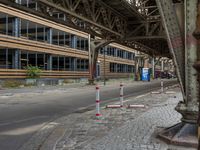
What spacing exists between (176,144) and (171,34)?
2.25 metres

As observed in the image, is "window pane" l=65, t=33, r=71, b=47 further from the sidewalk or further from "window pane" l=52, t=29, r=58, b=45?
the sidewalk

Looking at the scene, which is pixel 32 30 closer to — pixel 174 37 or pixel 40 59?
pixel 40 59

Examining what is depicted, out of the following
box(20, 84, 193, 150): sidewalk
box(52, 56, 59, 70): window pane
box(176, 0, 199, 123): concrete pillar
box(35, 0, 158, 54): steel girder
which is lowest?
box(20, 84, 193, 150): sidewalk

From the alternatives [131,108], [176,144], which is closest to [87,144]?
[176,144]

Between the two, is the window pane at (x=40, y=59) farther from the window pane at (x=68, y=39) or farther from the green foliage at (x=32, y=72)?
the window pane at (x=68, y=39)

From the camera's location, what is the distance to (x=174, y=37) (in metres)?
6.11

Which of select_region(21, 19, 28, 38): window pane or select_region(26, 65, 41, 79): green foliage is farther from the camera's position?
select_region(21, 19, 28, 38): window pane

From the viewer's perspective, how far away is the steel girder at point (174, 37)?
6098 millimetres

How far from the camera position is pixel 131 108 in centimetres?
1218

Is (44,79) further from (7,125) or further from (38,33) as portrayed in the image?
(7,125)

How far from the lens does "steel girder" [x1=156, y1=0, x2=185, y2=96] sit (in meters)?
6.10

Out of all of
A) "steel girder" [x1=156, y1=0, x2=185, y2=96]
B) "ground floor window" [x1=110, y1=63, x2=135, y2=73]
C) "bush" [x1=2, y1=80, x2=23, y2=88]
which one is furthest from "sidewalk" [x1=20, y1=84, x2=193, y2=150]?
"ground floor window" [x1=110, y1=63, x2=135, y2=73]

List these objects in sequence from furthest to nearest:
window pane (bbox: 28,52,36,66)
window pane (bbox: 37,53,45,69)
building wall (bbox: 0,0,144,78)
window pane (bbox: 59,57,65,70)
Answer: window pane (bbox: 59,57,65,70) → window pane (bbox: 37,53,45,69) → window pane (bbox: 28,52,36,66) → building wall (bbox: 0,0,144,78)

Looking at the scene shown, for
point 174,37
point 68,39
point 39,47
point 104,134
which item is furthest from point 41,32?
point 174,37
